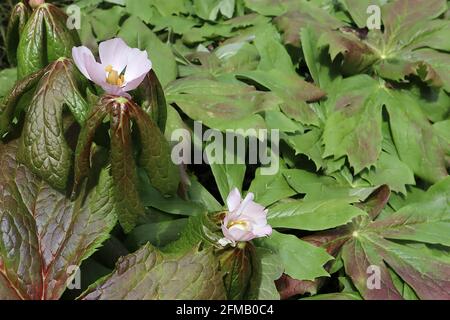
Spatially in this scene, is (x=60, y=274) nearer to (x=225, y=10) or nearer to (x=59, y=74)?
(x=59, y=74)

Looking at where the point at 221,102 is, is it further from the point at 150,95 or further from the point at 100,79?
the point at 100,79

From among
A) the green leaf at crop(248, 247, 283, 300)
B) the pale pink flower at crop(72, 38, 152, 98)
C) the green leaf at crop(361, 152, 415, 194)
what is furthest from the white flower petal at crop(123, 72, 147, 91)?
the green leaf at crop(361, 152, 415, 194)

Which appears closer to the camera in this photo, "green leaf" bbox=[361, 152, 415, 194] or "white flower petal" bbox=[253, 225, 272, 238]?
"white flower petal" bbox=[253, 225, 272, 238]

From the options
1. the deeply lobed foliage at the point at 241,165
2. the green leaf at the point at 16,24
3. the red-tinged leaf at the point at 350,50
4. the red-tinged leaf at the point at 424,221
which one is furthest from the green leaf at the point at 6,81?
the red-tinged leaf at the point at 424,221

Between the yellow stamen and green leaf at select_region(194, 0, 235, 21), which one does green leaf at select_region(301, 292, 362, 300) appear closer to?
the yellow stamen

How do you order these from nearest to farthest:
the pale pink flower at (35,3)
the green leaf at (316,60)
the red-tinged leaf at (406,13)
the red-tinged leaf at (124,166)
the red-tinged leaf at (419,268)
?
1. the red-tinged leaf at (124,166)
2. the pale pink flower at (35,3)
3. the red-tinged leaf at (419,268)
4. the green leaf at (316,60)
5. the red-tinged leaf at (406,13)

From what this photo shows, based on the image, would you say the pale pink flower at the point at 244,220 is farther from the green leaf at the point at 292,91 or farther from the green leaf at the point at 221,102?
the green leaf at the point at 292,91

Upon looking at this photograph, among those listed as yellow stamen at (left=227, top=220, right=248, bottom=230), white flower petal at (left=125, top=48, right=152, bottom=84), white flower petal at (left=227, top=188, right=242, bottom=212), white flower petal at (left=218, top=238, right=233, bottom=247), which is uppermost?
white flower petal at (left=125, top=48, right=152, bottom=84)
